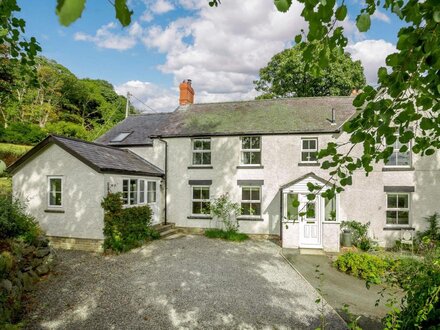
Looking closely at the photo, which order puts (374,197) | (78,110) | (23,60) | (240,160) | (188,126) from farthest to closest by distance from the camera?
(78,110), (188,126), (240,160), (374,197), (23,60)

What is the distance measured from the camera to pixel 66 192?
12250 millimetres

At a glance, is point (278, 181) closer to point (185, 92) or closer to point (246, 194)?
point (246, 194)

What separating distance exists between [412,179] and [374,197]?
2083mm

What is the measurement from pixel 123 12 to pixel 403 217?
55.4ft

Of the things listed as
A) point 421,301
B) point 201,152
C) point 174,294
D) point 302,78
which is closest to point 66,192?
point 201,152

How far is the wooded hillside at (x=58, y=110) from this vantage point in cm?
2833

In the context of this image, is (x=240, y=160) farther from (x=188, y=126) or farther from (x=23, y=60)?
(x=23, y=60)

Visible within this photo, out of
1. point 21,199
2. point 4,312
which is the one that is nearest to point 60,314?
point 4,312

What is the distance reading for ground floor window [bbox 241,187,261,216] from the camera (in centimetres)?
1572

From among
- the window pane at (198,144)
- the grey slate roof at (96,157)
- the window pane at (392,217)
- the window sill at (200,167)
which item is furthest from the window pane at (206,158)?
the window pane at (392,217)

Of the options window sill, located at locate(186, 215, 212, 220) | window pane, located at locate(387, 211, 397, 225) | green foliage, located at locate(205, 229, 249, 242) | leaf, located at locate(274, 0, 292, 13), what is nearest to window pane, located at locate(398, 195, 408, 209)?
window pane, located at locate(387, 211, 397, 225)

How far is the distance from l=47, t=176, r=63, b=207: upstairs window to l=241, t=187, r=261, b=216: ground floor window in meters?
9.38

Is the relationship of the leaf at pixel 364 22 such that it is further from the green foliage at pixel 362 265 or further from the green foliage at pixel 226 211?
the green foliage at pixel 226 211

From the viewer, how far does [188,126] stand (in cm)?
1742
